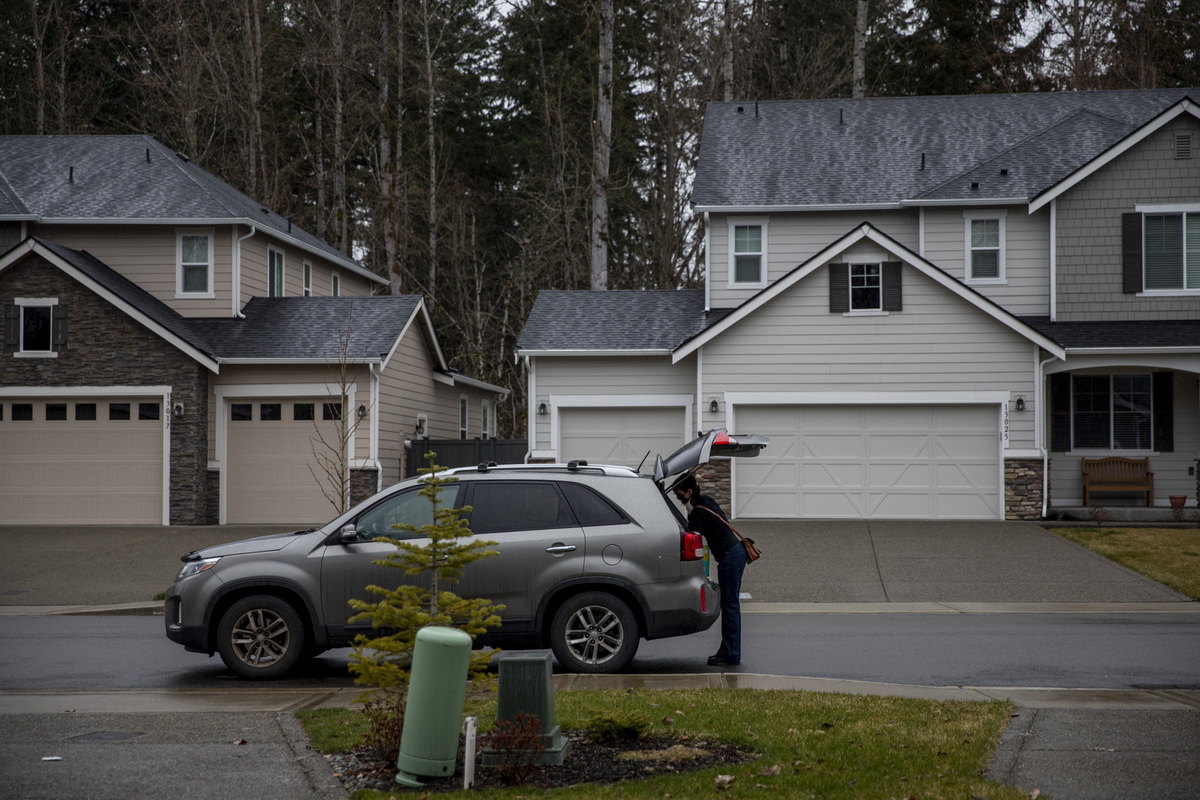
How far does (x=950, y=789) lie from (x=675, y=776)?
4.64 ft

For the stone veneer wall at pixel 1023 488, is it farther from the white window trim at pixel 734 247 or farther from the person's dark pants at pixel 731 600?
the person's dark pants at pixel 731 600

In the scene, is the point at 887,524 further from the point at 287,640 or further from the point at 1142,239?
the point at 287,640

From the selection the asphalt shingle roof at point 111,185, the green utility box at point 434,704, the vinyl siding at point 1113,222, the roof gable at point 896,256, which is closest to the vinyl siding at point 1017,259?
the vinyl siding at point 1113,222

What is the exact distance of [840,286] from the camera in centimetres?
2192

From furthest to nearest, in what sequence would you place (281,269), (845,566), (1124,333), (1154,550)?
(281,269)
(1124,333)
(1154,550)
(845,566)

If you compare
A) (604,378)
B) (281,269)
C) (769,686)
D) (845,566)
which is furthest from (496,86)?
(769,686)

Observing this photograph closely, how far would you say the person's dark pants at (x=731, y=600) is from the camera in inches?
407

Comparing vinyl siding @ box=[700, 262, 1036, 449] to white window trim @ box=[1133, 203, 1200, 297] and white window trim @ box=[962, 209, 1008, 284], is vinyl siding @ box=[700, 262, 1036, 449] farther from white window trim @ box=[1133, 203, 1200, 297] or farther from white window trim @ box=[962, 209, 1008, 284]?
white window trim @ box=[1133, 203, 1200, 297]

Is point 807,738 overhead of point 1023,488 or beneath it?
beneath

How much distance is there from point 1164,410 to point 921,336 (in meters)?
5.28

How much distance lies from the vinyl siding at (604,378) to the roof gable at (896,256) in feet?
3.39

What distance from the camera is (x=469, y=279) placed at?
42.2 m

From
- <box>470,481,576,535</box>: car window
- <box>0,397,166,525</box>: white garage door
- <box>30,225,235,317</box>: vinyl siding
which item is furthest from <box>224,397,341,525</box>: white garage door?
<box>470,481,576,535</box>: car window

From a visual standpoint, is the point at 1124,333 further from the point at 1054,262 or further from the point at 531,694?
the point at 531,694
